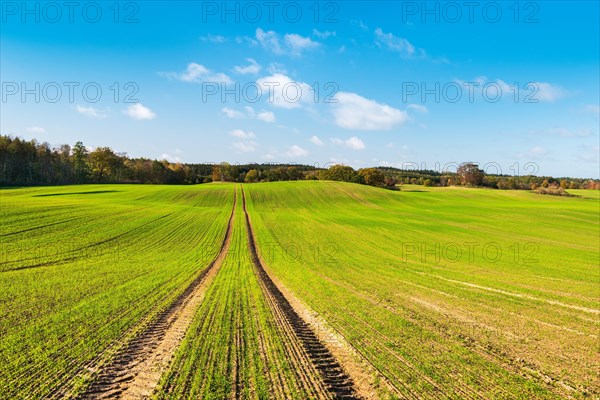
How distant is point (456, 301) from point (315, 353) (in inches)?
334

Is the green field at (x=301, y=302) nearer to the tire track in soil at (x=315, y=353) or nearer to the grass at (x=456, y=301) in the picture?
the grass at (x=456, y=301)

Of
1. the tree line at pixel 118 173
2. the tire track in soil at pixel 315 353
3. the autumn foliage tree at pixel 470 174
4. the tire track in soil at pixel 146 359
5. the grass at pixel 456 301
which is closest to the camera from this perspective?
the tire track in soil at pixel 146 359

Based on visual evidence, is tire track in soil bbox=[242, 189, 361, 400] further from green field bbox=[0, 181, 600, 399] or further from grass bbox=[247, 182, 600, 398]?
grass bbox=[247, 182, 600, 398]

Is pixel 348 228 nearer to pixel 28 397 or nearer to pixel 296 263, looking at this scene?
pixel 296 263

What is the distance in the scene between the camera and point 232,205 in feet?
207

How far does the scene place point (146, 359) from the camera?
820 cm

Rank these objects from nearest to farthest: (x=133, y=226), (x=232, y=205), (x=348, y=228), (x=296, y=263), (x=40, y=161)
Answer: (x=296, y=263) → (x=133, y=226) → (x=348, y=228) → (x=232, y=205) → (x=40, y=161)

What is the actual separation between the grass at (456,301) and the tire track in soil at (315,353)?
3.27ft

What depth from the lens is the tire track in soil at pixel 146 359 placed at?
6867 mm

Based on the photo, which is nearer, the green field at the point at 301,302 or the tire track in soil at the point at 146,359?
the tire track in soil at the point at 146,359

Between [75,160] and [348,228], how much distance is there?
107m

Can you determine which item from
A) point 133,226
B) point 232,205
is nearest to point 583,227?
point 232,205

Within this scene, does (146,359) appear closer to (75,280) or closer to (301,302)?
(301,302)

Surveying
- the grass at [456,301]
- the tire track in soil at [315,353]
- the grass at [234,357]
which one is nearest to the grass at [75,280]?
the grass at [234,357]
